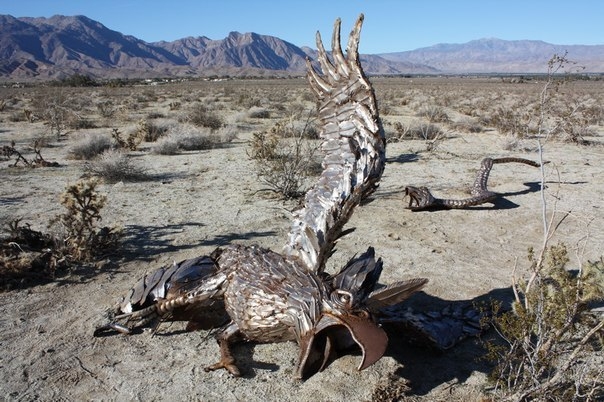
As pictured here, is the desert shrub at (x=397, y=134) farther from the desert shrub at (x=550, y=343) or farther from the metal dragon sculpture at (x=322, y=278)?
the desert shrub at (x=550, y=343)

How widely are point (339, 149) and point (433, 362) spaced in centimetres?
194

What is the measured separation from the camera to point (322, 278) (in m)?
3.62

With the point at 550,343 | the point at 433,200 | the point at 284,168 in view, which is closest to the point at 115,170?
the point at 284,168

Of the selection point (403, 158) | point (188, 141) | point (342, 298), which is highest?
point (342, 298)

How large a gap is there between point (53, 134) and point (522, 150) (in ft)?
49.0

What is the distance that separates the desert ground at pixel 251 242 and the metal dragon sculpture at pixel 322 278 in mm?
343

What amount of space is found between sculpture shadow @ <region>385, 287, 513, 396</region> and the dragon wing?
3.57 feet

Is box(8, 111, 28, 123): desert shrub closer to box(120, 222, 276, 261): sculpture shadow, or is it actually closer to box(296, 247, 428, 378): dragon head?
box(120, 222, 276, 261): sculpture shadow

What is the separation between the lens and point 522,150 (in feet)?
45.9

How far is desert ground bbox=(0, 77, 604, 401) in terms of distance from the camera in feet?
12.1

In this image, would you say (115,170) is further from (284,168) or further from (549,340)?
(549,340)

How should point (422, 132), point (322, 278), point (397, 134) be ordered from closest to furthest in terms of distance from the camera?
point (322, 278) → point (422, 132) → point (397, 134)

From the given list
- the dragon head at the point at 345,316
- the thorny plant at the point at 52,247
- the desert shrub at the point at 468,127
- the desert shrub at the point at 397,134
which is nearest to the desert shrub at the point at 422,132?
the desert shrub at the point at 397,134

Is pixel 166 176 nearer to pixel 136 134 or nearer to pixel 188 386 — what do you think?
pixel 136 134
